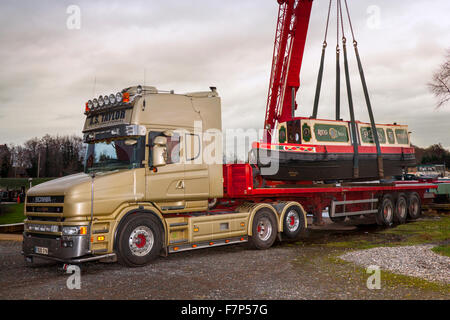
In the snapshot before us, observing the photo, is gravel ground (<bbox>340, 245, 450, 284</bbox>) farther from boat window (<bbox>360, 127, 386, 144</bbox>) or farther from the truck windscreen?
boat window (<bbox>360, 127, 386, 144</bbox>)

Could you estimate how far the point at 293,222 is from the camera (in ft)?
37.5

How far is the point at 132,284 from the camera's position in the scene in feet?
22.0

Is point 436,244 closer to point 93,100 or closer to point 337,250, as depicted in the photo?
point 337,250

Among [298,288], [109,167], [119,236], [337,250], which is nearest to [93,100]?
[109,167]

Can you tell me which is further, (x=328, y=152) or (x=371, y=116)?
(x=371, y=116)

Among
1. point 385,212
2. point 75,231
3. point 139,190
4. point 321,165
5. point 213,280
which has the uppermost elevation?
point 321,165

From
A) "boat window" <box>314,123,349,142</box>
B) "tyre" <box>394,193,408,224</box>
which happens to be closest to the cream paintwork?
"boat window" <box>314,123,349,142</box>

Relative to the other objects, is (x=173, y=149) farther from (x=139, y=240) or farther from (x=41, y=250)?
(x=41, y=250)

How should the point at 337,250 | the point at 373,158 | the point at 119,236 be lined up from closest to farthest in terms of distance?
the point at 119,236, the point at 337,250, the point at 373,158

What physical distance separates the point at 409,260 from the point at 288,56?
1074 cm

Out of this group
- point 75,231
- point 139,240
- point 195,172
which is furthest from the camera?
point 195,172

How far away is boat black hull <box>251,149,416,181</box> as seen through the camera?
38.5 feet

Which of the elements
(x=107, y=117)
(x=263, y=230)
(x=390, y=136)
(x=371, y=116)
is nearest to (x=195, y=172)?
(x=107, y=117)

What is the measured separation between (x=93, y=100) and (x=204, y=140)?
8.75 ft
